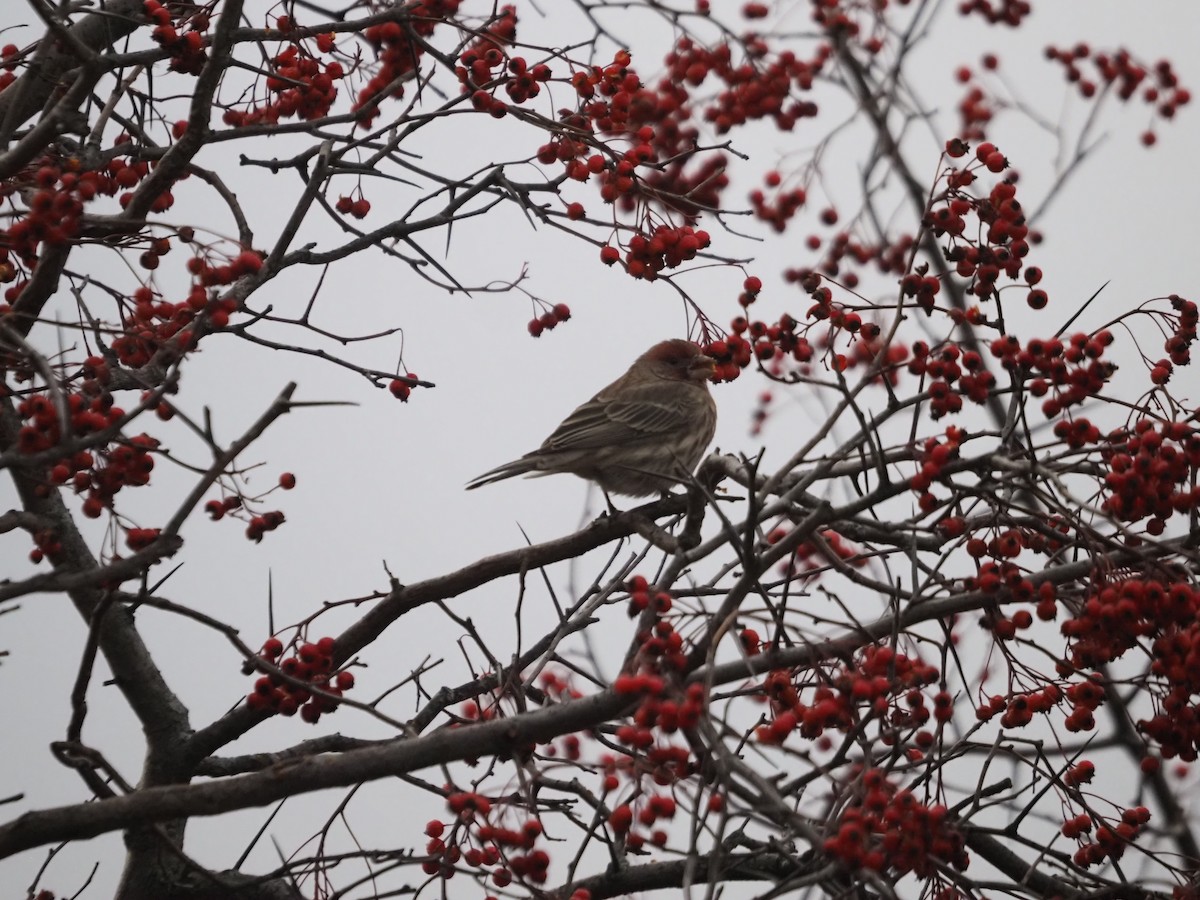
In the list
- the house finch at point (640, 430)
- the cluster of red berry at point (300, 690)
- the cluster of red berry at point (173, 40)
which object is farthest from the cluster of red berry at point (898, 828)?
the cluster of red berry at point (173, 40)

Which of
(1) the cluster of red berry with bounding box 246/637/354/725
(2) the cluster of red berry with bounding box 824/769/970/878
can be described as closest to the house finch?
(1) the cluster of red berry with bounding box 246/637/354/725

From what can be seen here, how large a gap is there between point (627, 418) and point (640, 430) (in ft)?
0.37

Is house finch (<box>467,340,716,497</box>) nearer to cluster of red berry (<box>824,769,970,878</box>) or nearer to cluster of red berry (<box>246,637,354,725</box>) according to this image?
cluster of red berry (<box>246,637,354,725</box>)

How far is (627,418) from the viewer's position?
6.80 meters

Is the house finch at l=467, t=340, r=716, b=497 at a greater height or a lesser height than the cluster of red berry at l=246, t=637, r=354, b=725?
greater

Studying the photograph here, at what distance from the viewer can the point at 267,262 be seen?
4.54 metres

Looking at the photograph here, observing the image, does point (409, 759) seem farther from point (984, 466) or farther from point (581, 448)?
point (581, 448)

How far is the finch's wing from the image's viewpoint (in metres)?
6.47

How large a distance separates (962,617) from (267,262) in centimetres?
290

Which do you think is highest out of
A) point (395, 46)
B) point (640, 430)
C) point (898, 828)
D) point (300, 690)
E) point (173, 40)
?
point (395, 46)

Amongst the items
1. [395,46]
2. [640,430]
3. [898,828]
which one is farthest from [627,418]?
[898,828]

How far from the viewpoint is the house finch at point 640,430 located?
6336mm

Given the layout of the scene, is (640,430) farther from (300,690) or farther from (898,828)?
(898,828)

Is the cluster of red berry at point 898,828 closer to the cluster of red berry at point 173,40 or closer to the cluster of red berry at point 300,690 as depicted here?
the cluster of red berry at point 300,690
